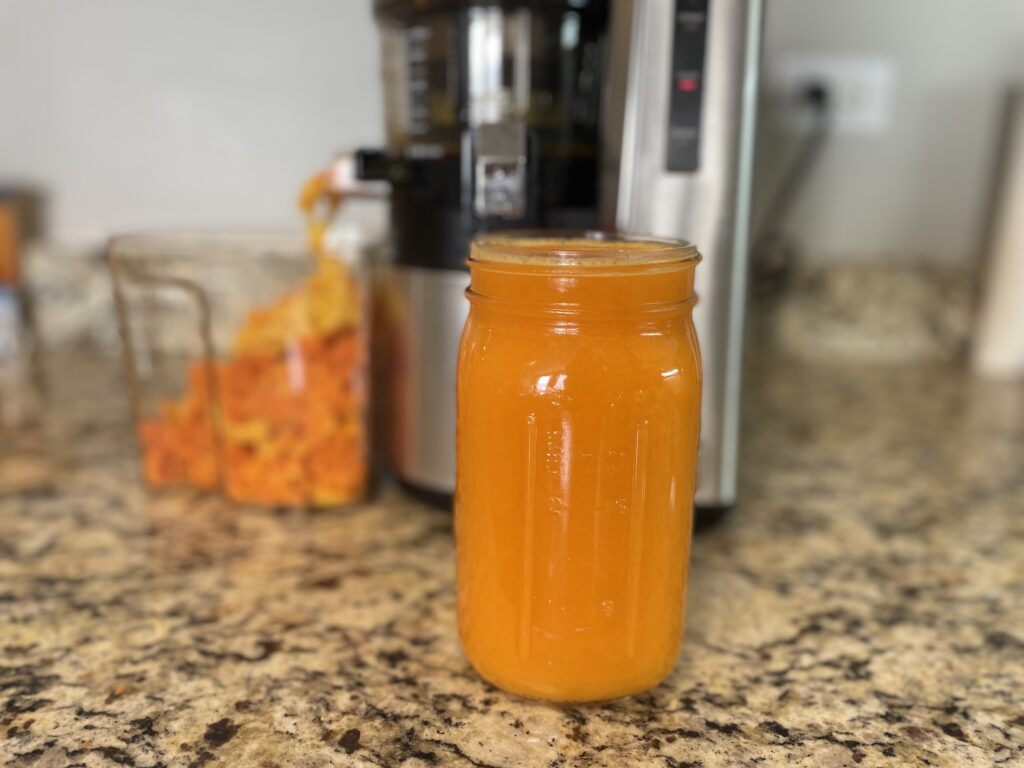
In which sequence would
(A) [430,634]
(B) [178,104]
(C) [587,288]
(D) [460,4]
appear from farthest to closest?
(B) [178,104], (D) [460,4], (A) [430,634], (C) [587,288]

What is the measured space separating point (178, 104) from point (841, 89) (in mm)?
909

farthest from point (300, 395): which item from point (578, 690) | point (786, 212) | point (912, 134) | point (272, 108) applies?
point (912, 134)

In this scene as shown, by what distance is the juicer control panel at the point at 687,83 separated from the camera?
0.65 metres

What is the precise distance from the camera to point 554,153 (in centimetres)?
74

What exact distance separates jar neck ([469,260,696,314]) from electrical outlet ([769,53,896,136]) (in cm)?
86

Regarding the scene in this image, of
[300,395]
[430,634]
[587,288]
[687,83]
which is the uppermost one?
[687,83]

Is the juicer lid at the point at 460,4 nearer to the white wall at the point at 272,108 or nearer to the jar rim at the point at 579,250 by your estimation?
the jar rim at the point at 579,250

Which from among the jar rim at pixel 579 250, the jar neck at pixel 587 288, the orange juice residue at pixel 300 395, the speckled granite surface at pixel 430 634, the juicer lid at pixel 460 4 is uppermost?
the juicer lid at pixel 460 4

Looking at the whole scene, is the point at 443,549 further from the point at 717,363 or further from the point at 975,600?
the point at 975,600

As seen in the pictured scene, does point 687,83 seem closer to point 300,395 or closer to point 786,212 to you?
point 300,395

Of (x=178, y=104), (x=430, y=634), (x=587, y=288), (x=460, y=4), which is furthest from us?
(x=178, y=104)

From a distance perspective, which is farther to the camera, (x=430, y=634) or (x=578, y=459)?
(x=430, y=634)

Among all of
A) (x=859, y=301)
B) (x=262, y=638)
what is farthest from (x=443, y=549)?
(x=859, y=301)

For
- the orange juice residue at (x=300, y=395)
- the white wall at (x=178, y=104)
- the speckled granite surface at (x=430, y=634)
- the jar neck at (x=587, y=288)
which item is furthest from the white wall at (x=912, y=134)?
the jar neck at (x=587, y=288)
